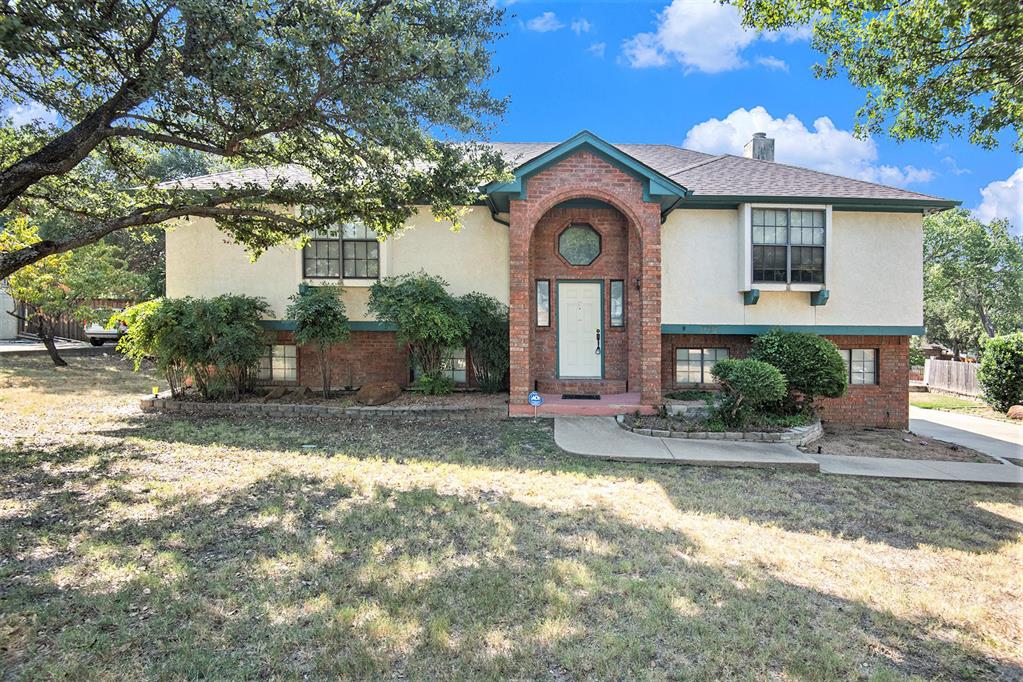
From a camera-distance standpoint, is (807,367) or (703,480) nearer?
(703,480)

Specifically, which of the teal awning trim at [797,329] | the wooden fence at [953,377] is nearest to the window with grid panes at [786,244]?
the teal awning trim at [797,329]

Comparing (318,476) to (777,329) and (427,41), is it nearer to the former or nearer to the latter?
(427,41)

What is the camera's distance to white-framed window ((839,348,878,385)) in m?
11.2

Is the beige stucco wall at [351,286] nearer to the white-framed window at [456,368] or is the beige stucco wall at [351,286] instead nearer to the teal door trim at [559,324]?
the teal door trim at [559,324]

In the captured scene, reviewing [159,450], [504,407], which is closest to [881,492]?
[504,407]

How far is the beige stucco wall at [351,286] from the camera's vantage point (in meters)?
10.8

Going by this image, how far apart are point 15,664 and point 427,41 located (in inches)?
260

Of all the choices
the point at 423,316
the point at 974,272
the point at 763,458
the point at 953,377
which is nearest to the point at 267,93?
the point at 423,316

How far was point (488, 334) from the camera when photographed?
10367 millimetres

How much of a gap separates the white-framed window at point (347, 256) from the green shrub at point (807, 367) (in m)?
8.09

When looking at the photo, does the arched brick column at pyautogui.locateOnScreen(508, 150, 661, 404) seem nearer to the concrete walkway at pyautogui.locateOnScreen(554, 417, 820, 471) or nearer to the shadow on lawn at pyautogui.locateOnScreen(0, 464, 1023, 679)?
the concrete walkway at pyautogui.locateOnScreen(554, 417, 820, 471)

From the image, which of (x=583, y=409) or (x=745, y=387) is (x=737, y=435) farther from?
(x=583, y=409)

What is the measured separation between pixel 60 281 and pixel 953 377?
105 feet

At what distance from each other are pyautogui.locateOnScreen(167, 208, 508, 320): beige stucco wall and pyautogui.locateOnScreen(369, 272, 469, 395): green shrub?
22.9 inches
